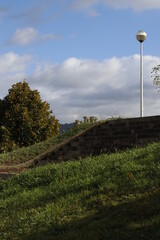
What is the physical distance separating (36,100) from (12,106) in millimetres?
1485

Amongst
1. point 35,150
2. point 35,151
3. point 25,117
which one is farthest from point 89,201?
point 25,117

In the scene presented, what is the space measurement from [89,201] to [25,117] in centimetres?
1769

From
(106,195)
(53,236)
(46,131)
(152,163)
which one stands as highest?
(46,131)

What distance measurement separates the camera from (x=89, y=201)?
741cm

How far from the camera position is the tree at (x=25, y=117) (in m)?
24.9

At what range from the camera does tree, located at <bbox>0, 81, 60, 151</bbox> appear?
24.9m

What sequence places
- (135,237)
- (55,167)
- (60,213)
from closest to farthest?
1. (135,237)
2. (60,213)
3. (55,167)

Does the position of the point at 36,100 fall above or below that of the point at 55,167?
above

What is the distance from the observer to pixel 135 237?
5.58 metres

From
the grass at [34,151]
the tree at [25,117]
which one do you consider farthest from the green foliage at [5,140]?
the grass at [34,151]

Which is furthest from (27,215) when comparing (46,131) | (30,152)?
(46,131)

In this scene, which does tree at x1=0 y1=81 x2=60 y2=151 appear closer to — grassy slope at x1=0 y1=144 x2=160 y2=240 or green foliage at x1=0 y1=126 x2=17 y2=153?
green foliage at x1=0 y1=126 x2=17 y2=153

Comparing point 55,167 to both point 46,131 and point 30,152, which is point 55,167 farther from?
point 46,131

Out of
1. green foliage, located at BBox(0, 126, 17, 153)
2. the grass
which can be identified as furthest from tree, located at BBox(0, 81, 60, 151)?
the grass
